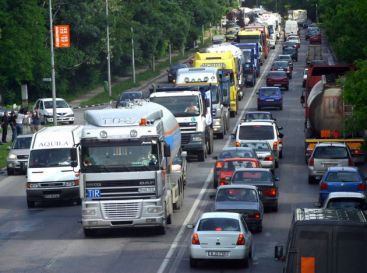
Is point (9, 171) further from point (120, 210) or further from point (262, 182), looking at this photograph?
point (120, 210)

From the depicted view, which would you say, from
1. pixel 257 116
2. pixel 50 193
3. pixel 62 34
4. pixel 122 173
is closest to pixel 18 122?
pixel 257 116

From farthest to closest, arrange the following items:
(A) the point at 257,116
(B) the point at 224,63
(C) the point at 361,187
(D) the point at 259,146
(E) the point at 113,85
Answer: (E) the point at 113,85 → (B) the point at 224,63 → (A) the point at 257,116 → (D) the point at 259,146 → (C) the point at 361,187

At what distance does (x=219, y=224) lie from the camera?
1195 inches

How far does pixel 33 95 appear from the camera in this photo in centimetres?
9331

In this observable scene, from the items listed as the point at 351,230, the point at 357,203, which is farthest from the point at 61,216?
the point at 351,230

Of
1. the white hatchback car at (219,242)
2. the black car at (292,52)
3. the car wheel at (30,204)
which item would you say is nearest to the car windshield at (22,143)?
the car wheel at (30,204)

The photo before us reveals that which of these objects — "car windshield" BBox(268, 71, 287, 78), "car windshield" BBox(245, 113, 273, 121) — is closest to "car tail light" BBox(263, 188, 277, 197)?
"car windshield" BBox(245, 113, 273, 121)

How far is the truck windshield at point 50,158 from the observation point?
141 feet

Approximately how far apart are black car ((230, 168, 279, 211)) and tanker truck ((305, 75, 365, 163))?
32.8 feet

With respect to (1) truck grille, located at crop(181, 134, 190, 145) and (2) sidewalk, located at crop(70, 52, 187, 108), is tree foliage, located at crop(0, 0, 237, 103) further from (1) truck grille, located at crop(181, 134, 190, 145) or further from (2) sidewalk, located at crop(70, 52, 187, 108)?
(1) truck grille, located at crop(181, 134, 190, 145)

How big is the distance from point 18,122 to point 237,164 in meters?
21.4

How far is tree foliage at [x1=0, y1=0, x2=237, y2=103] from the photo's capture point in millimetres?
85250

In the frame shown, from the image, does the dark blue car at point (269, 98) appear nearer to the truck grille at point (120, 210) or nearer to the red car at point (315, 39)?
the truck grille at point (120, 210)

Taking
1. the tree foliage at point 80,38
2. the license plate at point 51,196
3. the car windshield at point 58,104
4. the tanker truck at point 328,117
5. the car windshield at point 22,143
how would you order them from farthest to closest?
the tree foliage at point 80,38 < the car windshield at point 58,104 < the car windshield at point 22,143 < the tanker truck at point 328,117 < the license plate at point 51,196
